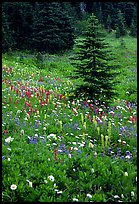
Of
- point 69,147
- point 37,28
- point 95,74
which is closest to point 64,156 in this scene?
point 69,147

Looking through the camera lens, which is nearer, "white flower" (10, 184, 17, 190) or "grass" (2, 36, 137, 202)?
"white flower" (10, 184, 17, 190)

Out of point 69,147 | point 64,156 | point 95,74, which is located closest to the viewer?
point 64,156

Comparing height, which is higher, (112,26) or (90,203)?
(112,26)

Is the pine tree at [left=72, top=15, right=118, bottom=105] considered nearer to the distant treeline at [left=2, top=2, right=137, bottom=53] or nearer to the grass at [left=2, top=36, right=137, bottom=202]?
the grass at [left=2, top=36, right=137, bottom=202]

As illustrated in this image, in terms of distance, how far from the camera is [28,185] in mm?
5117

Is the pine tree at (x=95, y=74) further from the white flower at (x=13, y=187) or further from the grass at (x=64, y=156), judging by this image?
the white flower at (x=13, y=187)

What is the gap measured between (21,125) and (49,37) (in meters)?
30.9

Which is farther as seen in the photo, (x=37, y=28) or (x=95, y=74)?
(x=37, y=28)

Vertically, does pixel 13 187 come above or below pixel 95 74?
below

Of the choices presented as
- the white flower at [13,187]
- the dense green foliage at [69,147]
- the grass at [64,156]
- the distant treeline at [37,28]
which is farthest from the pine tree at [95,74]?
the distant treeline at [37,28]

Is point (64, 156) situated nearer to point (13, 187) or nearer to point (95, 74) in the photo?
point (13, 187)

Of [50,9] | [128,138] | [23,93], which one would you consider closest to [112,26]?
[50,9]

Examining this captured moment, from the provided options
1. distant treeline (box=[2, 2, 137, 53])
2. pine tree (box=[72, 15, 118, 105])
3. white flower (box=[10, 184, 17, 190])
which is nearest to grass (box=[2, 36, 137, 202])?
white flower (box=[10, 184, 17, 190])

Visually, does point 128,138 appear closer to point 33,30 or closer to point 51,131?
point 51,131
